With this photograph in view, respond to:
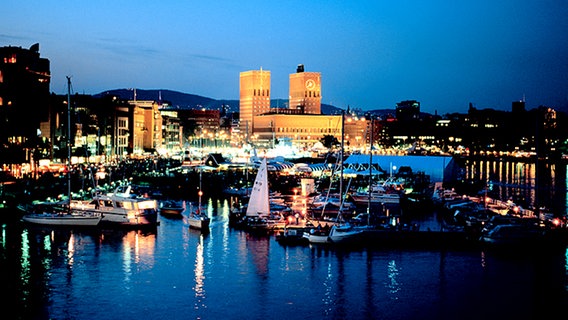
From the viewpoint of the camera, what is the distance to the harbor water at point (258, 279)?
698 inches

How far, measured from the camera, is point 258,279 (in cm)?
2053

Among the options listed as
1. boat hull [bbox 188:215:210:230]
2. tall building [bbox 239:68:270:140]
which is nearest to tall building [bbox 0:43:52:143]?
boat hull [bbox 188:215:210:230]

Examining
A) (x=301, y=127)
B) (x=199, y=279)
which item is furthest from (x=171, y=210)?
(x=301, y=127)

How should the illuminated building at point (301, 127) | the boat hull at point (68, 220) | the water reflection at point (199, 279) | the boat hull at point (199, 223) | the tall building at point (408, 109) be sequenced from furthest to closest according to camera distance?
the tall building at point (408, 109), the illuminated building at point (301, 127), the boat hull at point (68, 220), the boat hull at point (199, 223), the water reflection at point (199, 279)

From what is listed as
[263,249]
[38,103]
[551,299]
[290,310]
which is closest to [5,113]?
[38,103]

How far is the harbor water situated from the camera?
1772cm

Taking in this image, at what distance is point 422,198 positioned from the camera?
40438 mm

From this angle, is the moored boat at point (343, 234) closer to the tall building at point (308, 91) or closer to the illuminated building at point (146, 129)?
the illuminated building at point (146, 129)

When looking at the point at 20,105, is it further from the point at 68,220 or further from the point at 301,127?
the point at 301,127

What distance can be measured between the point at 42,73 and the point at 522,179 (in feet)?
156

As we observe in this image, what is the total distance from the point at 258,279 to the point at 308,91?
109838mm

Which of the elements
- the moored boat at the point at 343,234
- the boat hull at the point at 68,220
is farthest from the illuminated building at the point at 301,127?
the moored boat at the point at 343,234

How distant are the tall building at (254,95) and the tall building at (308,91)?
5481 millimetres

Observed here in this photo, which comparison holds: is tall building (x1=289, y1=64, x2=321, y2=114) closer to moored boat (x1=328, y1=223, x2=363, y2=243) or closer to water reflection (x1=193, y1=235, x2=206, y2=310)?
moored boat (x1=328, y1=223, x2=363, y2=243)
